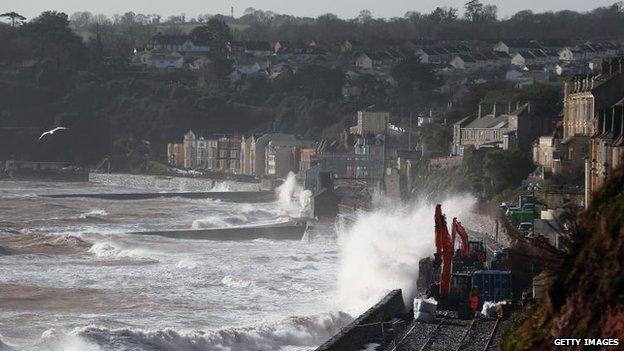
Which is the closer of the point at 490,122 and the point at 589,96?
the point at 589,96

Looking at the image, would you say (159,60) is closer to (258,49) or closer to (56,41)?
(56,41)

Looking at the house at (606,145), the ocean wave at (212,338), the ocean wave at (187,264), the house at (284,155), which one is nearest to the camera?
the ocean wave at (212,338)

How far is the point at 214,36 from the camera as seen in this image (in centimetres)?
15800

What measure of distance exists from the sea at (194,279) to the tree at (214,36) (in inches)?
3601

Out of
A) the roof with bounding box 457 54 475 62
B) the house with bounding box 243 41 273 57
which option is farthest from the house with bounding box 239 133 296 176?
the house with bounding box 243 41 273 57

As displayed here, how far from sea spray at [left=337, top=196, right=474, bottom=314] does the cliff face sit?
54.9ft

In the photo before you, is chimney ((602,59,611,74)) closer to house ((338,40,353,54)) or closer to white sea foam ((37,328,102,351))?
white sea foam ((37,328,102,351))

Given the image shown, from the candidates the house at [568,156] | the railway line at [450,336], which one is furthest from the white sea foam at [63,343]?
the house at [568,156]

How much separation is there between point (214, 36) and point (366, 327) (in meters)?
133

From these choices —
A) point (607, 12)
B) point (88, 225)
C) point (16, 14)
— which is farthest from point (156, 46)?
point (88, 225)

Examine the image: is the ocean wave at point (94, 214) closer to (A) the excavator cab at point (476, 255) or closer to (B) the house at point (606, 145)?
(A) the excavator cab at point (476, 255)

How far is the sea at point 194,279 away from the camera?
90.5 feet

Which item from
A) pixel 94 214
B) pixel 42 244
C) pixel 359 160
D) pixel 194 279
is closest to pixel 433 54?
pixel 359 160

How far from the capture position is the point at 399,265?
1419 inches
